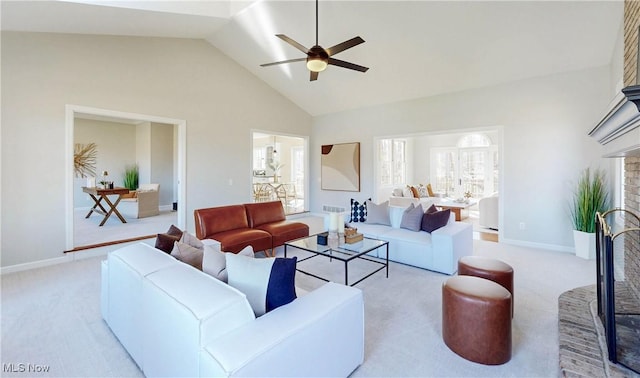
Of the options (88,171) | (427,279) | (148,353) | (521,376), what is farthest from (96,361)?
(88,171)

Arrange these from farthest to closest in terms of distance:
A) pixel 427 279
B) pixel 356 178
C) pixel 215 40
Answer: pixel 356 178
pixel 215 40
pixel 427 279

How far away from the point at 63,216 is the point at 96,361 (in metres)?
3.13

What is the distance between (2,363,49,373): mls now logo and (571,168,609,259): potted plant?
6019 mm

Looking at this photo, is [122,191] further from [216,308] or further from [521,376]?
[521,376]

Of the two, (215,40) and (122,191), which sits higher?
(215,40)

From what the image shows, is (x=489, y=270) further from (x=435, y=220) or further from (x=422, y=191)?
(x=422, y=191)

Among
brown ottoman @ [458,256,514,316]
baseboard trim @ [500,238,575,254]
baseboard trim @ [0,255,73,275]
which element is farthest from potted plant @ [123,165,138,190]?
baseboard trim @ [500,238,575,254]

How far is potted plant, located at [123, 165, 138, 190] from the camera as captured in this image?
349 inches

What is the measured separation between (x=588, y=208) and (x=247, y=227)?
4.93m

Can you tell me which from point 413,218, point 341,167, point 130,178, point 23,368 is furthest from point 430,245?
point 130,178

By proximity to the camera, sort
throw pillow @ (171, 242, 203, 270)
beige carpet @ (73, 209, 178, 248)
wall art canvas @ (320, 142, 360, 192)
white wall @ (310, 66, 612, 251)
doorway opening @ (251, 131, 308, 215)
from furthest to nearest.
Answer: doorway opening @ (251, 131, 308, 215) → wall art canvas @ (320, 142, 360, 192) → beige carpet @ (73, 209, 178, 248) → white wall @ (310, 66, 612, 251) → throw pillow @ (171, 242, 203, 270)

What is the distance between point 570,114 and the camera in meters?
4.33

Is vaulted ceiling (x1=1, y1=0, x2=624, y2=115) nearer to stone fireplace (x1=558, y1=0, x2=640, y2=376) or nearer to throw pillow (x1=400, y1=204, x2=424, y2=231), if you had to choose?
stone fireplace (x1=558, y1=0, x2=640, y2=376)

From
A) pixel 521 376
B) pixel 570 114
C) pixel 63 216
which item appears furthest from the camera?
pixel 570 114
